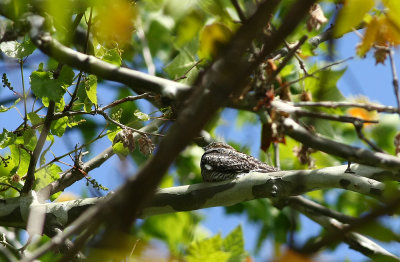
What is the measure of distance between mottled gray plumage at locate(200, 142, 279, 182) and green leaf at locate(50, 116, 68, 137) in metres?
1.25

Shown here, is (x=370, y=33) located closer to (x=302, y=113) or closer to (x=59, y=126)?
(x=302, y=113)

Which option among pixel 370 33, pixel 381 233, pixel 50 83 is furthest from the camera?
pixel 50 83

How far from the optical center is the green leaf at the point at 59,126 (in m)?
4.14

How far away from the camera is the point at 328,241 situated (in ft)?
4.31

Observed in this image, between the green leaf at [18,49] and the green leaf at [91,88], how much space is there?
16.5 inches

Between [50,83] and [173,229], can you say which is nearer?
[50,83]

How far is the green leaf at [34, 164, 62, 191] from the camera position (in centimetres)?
426

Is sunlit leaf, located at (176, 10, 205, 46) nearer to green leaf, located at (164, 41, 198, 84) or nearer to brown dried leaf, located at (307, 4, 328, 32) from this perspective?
brown dried leaf, located at (307, 4, 328, 32)

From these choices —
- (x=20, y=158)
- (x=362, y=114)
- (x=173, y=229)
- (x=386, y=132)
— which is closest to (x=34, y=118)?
(x=20, y=158)

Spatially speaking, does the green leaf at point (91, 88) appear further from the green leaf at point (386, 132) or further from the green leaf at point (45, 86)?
the green leaf at point (386, 132)

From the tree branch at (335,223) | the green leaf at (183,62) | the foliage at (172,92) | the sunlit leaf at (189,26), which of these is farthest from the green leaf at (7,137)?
the tree branch at (335,223)

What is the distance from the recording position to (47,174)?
4266 millimetres

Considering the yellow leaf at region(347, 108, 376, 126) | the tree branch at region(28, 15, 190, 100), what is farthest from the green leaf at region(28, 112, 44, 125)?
the yellow leaf at region(347, 108, 376, 126)

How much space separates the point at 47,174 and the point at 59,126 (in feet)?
1.29
